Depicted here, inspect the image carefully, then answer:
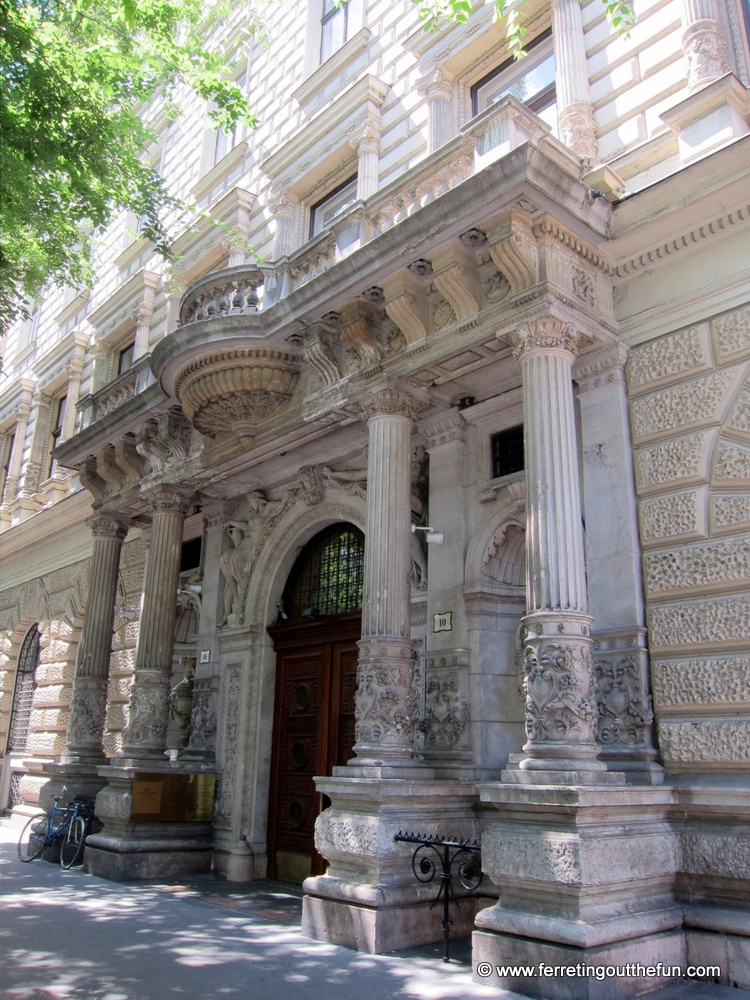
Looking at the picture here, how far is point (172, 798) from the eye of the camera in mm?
11742

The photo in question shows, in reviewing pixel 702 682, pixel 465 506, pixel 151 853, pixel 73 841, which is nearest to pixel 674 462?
pixel 702 682

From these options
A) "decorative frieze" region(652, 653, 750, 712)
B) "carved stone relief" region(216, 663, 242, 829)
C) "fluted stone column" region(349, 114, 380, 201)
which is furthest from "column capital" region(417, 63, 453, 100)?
"carved stone relief" region(216, 663, 242, 829)

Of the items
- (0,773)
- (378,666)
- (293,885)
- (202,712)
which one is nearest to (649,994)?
(378,666)

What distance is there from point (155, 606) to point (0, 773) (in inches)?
380

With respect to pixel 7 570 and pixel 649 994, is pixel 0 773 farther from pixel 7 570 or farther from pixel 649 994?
pixel 649 994

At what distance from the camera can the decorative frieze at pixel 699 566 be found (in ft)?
23.5

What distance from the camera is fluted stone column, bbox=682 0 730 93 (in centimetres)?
831

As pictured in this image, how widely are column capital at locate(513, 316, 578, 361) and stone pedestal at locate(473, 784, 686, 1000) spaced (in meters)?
3.88

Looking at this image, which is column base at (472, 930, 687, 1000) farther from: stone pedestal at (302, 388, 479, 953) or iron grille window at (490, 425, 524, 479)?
iron grille window at (490, 425, 524, 479)

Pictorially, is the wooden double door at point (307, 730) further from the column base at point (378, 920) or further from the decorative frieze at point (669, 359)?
the decorative frieze at point (669, 359)

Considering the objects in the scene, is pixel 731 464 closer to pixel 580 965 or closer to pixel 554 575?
pixel 554 575

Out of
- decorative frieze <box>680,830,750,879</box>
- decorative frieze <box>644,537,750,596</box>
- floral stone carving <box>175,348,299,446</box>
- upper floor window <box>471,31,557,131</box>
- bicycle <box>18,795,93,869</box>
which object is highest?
upper floor window <box>471,31,557,131</box>

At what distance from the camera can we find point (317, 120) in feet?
44.8

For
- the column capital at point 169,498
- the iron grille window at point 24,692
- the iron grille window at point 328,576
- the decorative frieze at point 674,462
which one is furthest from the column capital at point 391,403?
the iron grille window at point 24,692
